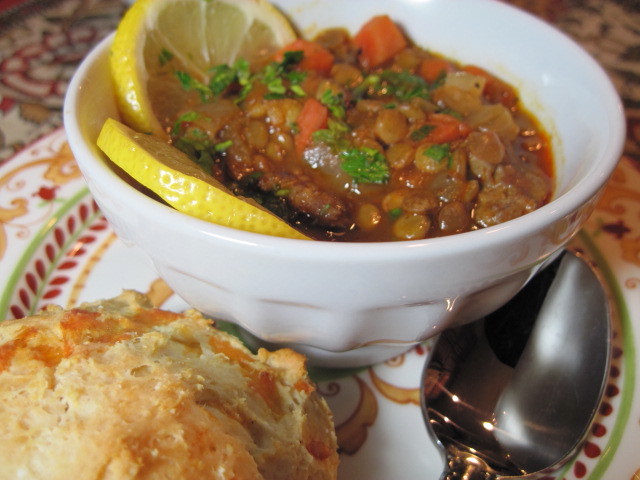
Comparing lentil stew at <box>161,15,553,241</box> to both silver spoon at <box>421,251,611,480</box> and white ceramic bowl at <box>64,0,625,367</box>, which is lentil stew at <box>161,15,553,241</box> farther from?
silver spoon at <box>421,251,611,480</box>

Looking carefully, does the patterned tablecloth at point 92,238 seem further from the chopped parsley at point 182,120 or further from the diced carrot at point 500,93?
the diced carrot at point 500,93

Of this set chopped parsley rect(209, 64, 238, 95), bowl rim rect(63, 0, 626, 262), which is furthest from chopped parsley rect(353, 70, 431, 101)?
bowl rim rect(63, 0, 626, 262)

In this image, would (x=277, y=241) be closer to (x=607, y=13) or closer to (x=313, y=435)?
(x=313, y=435)

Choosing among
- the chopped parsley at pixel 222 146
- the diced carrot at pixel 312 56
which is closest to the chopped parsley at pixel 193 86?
the chopped parsley at pixel 222 146

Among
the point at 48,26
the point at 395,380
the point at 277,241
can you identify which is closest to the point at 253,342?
the point at 395,380

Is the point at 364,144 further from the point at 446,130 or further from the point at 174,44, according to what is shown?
the point at 174,44

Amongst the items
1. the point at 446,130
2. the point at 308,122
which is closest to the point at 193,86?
the point at 308,122

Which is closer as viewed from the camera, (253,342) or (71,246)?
(253,342)
